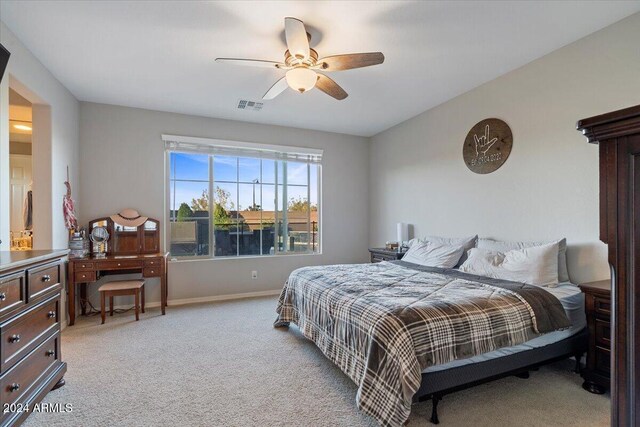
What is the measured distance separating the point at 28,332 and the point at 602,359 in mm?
3789

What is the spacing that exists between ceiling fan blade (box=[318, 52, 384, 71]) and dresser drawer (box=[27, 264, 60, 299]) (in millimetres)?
2455

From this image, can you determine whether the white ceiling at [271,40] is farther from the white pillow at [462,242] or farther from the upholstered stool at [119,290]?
the upholstered stool at [119,290]

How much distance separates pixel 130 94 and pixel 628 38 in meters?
4.96


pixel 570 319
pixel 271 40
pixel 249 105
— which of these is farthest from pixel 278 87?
pixel 570 319

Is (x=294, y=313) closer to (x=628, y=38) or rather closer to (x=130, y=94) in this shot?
(x=130, y=94)

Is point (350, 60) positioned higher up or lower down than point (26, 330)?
higher up

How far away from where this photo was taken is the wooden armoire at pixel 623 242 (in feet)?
2.07

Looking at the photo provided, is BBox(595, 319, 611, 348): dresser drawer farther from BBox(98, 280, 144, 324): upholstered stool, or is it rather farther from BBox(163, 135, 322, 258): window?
BBox(98, 280, 144, 324): upholstered stool

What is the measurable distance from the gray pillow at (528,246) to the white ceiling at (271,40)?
70.2 inches

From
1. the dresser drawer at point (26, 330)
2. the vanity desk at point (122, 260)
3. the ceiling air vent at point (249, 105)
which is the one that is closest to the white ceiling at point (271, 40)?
the ceiling air vent at point (249, 105)

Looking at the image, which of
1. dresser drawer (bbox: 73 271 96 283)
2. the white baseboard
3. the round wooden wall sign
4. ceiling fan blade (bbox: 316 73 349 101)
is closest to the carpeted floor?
dresser drawer (bbox: 73 271 96 283)

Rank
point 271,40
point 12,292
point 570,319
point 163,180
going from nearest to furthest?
point 12,292 < point 570,319 < point 271,40 < point 163,180

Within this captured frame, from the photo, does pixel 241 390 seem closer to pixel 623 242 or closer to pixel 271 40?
pixel 623 242

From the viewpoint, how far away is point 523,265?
2748 millimetres
